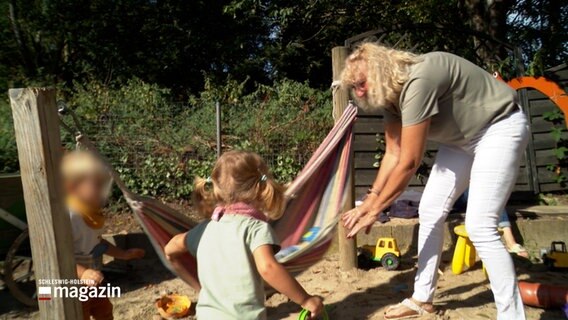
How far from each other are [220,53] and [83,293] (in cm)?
1147

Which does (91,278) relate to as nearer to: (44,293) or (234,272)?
(44,293)

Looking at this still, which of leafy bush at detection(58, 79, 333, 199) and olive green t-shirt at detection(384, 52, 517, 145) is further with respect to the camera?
leafy bush at detection(58, 79, 333, 199)

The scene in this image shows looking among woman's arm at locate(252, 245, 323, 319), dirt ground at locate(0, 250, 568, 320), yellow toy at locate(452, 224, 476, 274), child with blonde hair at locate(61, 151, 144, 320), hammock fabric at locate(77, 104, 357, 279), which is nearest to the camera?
woman's arm at locate(252, 245, 323, 319)

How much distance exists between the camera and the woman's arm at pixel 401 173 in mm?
2186

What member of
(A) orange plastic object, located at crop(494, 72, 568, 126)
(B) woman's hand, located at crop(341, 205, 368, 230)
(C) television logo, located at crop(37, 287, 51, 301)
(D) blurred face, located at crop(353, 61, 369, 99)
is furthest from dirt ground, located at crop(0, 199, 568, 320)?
(A) orange plastic object, located at crop(494, 72, 568, 126)

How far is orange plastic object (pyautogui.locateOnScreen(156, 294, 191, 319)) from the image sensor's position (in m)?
2.93

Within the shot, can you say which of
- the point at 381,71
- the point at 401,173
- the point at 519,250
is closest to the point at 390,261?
the point at 519,250

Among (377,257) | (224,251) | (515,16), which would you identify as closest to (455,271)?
(377,257)

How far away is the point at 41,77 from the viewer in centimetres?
1200

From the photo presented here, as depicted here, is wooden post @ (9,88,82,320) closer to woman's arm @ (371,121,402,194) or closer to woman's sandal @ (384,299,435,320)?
woman's arm @ (371,121,402,194)

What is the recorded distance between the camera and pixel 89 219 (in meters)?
2.45

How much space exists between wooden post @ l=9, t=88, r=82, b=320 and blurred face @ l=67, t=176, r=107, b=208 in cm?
30

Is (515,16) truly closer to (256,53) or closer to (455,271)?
(256,53)

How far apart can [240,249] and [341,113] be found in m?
1.65
